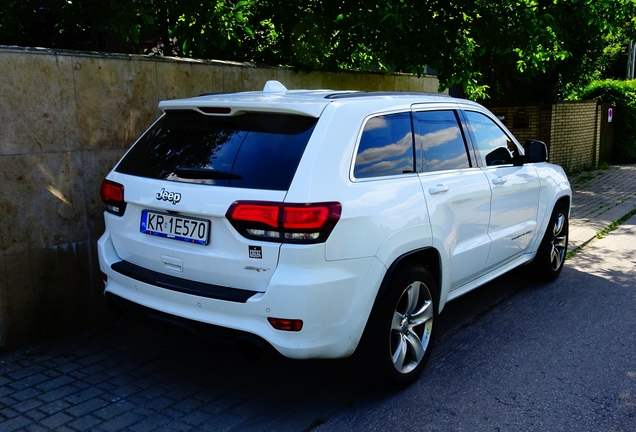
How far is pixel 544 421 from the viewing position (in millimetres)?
3752

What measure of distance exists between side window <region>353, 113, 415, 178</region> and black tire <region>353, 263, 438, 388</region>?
2.06 ft

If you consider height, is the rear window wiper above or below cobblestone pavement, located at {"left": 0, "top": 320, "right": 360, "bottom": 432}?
above

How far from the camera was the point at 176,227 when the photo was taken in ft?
12.1

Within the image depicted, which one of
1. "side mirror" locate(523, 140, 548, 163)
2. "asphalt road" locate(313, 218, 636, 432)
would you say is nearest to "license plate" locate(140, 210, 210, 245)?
"asphalt road" locate(313, 218, 636, 432)

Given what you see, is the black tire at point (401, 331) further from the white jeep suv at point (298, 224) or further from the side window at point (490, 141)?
the side window at point (490, 141)

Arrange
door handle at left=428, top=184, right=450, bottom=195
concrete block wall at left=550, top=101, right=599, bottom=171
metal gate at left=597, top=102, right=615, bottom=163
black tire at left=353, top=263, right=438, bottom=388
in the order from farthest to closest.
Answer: metal gate at left=597, top=102, right=615, bottom=163
concrete block wall at left=550, top=101, right=599, bottom=171
door handle at left=428, top=184, right=450, bottom=195
black tire at left=353, top=263, right=438, bottom=388

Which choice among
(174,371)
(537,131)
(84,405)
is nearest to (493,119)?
(174,371)

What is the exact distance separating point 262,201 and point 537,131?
1244 centimetres

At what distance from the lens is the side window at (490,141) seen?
16.9ft

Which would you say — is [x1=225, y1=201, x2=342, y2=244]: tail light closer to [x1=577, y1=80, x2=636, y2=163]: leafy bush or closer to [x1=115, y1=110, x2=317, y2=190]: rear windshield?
[x1=115, y1=110, x2=317, y2=190]: rear windshield

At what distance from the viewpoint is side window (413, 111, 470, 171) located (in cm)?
448

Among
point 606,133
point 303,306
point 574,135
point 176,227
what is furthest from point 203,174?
point 606,133

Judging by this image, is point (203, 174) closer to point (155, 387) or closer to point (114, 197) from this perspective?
point (114, 197)

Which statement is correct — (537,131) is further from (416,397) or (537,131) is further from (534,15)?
(416,397)
